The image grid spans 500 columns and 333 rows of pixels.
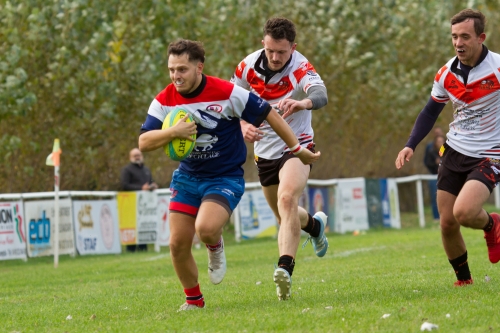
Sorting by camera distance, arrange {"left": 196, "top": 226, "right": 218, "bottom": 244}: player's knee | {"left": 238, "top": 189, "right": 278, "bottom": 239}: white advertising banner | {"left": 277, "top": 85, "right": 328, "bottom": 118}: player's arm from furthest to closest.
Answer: {"left": 238, "top": 189, "right": 278, "bottom": 239}: white advertising banner
{"left": 277, "top": 85, "right": 328, "bottom": 118}: player's arm
{"left": 196, "top": 226, "right": 218, "bottom": 244}: player's knee

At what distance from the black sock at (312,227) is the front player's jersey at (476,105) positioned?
1.84 meters

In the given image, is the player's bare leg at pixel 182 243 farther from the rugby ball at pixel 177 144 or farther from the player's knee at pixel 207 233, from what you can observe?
the rugby ball at pixel 177 144

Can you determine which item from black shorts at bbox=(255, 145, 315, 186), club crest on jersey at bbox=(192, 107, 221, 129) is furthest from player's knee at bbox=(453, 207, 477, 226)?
club crest on jersey at bbox=(192, 107, 221, 129)

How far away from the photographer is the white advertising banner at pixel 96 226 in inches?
688

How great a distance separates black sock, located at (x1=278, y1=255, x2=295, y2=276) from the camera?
801 centimetres

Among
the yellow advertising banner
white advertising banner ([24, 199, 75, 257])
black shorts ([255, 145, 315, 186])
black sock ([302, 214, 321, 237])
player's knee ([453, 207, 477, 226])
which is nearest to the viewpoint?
player's knee ([453, 207, 477, 226])

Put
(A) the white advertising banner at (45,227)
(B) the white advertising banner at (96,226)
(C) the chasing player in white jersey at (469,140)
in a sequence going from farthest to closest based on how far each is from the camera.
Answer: (B) the white advertising banner at (96,226) < (A) the white advertising banner at (45,227) < (C) the chasing player in white jersey at (469,140)

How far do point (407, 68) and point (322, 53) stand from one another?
6169 mm

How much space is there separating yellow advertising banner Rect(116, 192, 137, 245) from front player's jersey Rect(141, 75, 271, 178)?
1051 cm

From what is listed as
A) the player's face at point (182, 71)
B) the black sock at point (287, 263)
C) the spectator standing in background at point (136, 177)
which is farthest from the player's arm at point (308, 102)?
the spectator standing in background at point (136, 177)

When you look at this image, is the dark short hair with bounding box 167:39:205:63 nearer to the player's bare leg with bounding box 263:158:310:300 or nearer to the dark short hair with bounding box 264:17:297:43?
the dark short hair with bounding box 264:17:297:43

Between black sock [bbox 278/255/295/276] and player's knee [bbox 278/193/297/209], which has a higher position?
player's knee [bbox 278/193/297/209]

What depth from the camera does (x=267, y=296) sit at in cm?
870

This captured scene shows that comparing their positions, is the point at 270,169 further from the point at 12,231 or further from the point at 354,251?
the point at 12,231
